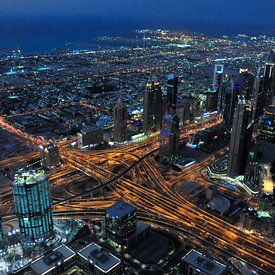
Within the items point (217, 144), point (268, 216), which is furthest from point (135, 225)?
point (217, 144)

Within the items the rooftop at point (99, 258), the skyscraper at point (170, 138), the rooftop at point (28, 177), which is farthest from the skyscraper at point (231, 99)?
the rooftop at point (99, 258)

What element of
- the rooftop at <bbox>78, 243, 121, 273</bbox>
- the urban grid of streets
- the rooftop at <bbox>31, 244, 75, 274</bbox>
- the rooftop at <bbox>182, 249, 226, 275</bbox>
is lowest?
the urban grid of streets

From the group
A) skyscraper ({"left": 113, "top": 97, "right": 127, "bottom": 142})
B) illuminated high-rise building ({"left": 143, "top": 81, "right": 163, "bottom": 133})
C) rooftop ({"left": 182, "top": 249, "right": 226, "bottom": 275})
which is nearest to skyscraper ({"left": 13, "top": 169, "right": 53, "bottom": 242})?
rooftop ({"left": 182, "top": 249, "right": 226, "bottom": 275})

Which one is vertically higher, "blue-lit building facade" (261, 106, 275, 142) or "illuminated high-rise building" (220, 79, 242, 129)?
"illuminated high-rise building" (220, 79, 242, 129)

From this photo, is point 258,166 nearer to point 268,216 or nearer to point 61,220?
point 268,216

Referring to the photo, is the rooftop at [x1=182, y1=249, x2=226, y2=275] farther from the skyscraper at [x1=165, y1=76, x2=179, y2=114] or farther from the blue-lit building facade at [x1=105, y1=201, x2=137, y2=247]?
the skyscraper at [x1=165, y1=76, x2=179, y2=114]

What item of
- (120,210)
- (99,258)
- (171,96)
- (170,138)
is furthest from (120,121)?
(99,258)

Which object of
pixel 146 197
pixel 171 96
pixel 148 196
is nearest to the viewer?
pixel 146 197

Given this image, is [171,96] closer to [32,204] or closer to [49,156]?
[49,156]
